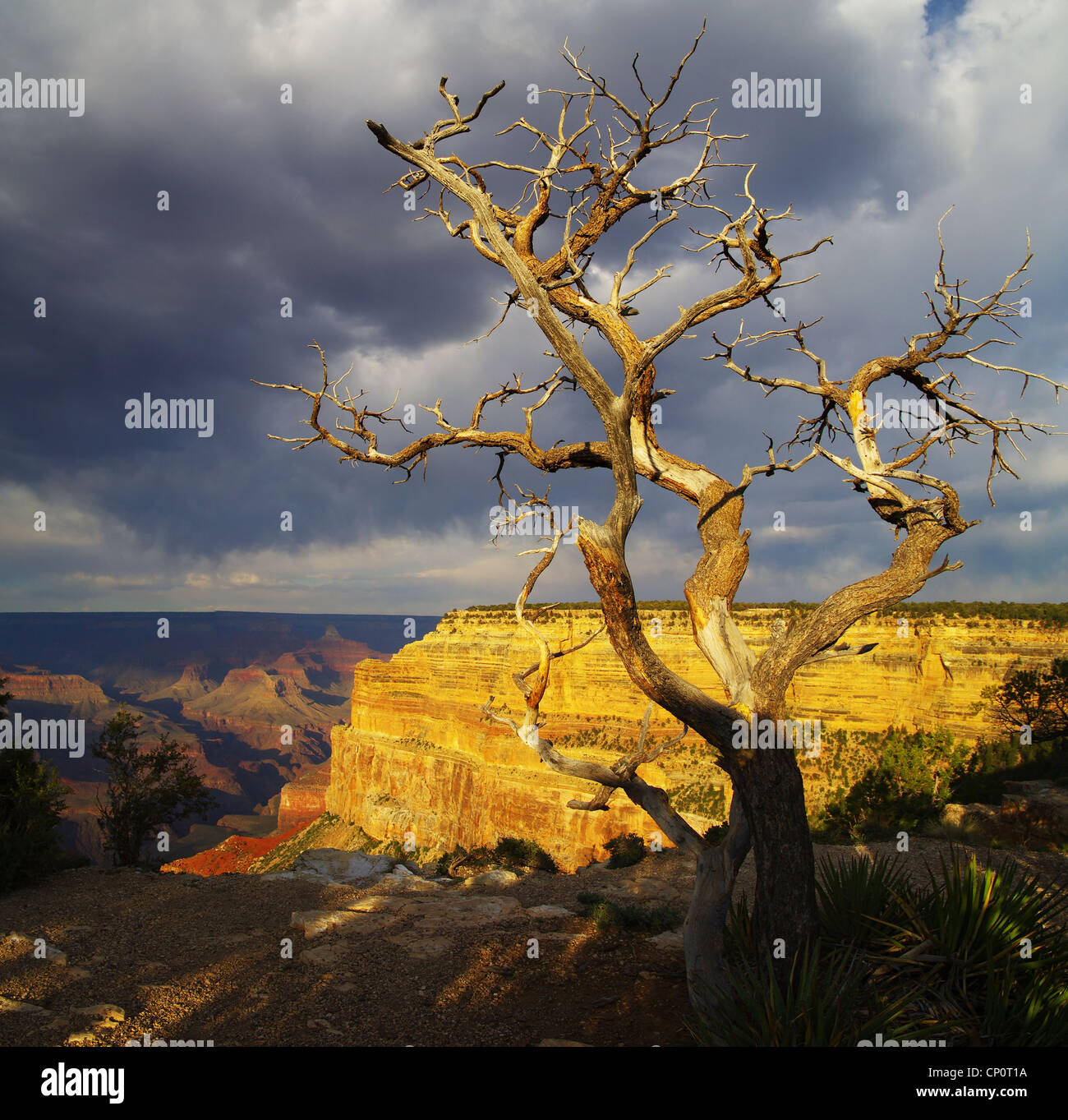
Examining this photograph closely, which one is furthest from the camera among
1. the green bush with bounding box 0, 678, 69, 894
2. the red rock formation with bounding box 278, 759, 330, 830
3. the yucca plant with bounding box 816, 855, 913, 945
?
the red rock formation with bounding box 278, 759, 330, 830

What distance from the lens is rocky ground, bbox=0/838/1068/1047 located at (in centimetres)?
596

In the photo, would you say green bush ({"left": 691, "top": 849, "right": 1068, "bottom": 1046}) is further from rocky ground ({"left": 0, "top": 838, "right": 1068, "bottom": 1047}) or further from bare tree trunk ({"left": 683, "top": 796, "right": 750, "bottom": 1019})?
rocky ground ({"left": 0, "top": 838, "right": 1068, "bottom": 1047})

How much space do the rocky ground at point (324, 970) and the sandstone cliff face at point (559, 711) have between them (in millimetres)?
15689

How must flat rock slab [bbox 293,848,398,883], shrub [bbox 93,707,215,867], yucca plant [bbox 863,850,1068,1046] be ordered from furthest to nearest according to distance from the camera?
flat rock slab [bbox 293,848,398,883]
shrub [bbox 93,707,215,867]
yucca plant [bbox 863,850,1068,1046]

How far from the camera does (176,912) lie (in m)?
10.6

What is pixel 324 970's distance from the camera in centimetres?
745

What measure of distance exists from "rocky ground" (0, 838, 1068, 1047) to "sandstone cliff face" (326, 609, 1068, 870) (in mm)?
15689

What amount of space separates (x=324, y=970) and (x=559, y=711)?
113 ft

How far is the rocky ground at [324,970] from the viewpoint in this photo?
19.6ft

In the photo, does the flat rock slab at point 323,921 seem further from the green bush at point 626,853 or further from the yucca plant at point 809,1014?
the green bush at point 626,853

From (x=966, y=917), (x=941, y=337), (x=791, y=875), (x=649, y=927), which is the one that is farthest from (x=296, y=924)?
(x=941, y=337)

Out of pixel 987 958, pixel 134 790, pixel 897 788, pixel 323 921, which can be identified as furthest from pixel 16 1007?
pixel 897 788

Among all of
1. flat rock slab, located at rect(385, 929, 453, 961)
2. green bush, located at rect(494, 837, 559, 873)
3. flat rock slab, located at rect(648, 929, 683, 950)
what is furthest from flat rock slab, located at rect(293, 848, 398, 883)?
flat rock slab, located at rect(648, 929, 683, 950)

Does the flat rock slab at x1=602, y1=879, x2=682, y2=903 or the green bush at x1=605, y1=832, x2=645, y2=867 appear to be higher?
the flat rock slab at x1=602, y1=879, x2=682, y2=903
